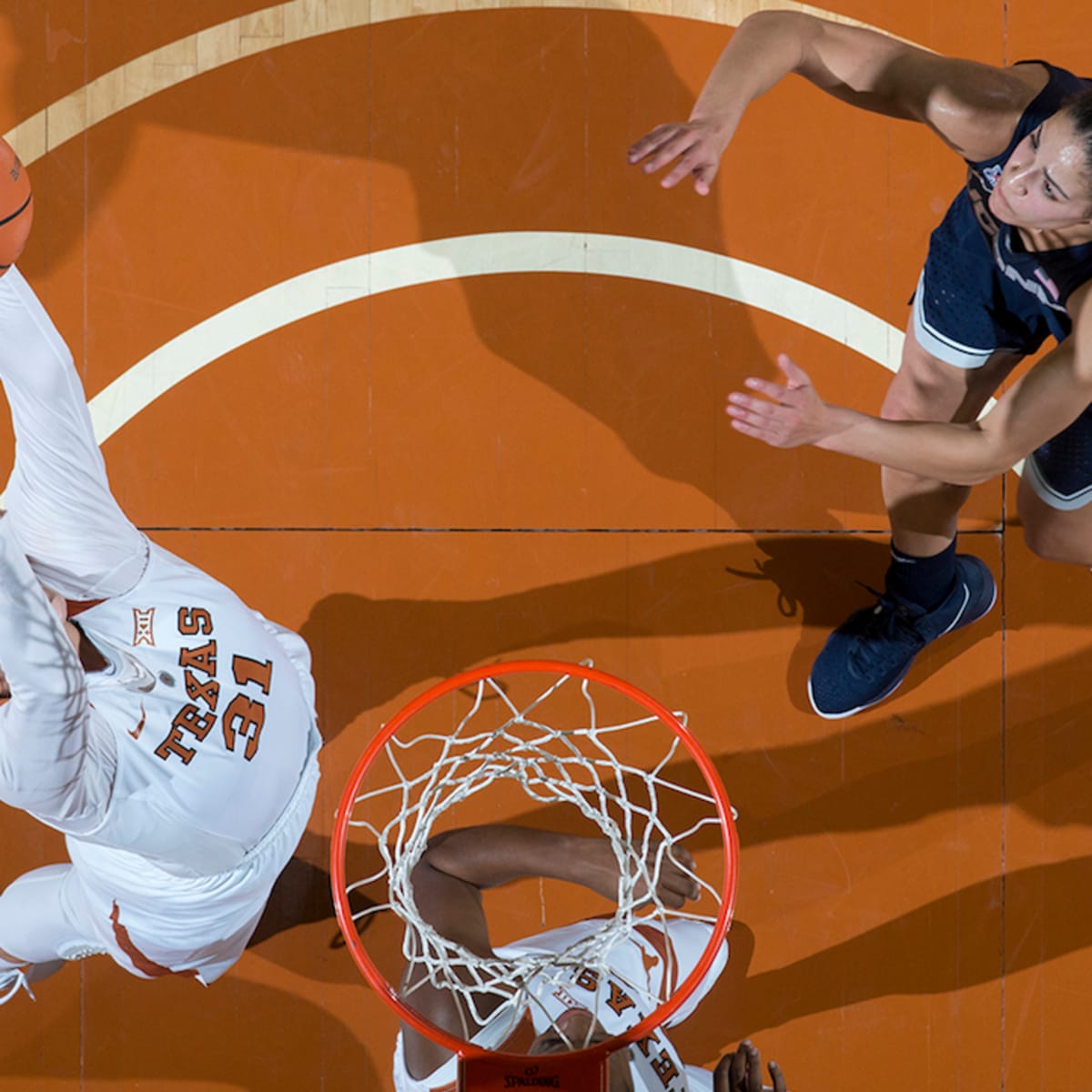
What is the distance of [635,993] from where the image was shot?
278cm

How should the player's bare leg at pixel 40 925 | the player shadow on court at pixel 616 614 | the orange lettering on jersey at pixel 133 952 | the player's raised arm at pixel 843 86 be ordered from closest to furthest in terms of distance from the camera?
the player's raised arm at pixel 843 86, the orange lettering on jersey at pixel 133 952, the player's bare leg at pixel 40 925, the player shadow on court at pixel 616 614

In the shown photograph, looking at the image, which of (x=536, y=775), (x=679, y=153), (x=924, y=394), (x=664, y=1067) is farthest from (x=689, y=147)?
(x=664, y=1067)

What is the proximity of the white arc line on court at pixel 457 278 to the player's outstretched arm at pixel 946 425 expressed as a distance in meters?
1.04

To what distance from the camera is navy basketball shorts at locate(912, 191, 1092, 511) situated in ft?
8.92

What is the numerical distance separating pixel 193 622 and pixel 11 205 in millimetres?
1134

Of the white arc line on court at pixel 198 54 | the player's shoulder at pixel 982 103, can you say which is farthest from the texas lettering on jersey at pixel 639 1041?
the white arc line on court at pixel 198 54

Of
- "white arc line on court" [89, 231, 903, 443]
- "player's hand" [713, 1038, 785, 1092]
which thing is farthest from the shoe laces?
"player's hand" [713, 1038, 785, 1092]

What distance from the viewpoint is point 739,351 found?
3.44 m

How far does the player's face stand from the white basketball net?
163 cm

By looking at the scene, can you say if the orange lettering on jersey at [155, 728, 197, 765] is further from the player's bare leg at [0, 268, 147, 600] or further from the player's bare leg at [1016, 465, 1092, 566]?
the player's bare leg at [1016, 465, 1092, 566]

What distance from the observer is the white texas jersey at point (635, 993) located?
105 inches

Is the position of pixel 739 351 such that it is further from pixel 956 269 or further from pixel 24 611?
pixel 24 611

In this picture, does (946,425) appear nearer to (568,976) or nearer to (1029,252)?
(1029,252)

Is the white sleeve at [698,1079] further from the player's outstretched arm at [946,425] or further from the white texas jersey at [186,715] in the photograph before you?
the player's outstretched arm at [946,425]
